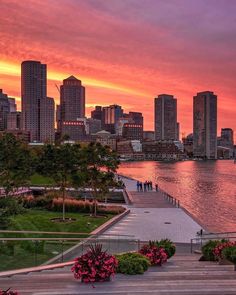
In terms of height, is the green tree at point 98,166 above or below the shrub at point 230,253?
above

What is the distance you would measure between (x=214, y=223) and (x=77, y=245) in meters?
28.2

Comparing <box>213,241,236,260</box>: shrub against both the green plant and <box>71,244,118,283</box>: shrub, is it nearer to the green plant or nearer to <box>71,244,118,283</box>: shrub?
the green plant

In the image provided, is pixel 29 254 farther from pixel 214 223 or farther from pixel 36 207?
pixel 214 223

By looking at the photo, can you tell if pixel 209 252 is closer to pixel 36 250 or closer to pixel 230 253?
pixel 230 253

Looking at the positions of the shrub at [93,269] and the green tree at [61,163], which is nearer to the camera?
the shrub at [93,269]

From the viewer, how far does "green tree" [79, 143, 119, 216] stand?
118 ft

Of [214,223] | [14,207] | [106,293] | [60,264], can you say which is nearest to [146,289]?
[106,293]

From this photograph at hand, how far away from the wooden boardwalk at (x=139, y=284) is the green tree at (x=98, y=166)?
25545 millimetres

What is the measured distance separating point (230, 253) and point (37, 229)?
18574 millimetres

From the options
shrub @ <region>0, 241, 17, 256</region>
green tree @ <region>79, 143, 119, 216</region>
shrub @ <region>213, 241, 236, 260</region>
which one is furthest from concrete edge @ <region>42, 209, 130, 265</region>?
shrub @ <region>213, 241, 236, 260</region>

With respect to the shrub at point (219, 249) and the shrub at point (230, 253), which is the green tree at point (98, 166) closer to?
the shrub at point (219, 249)

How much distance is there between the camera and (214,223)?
39375mm

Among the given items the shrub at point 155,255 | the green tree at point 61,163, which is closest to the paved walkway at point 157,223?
the green tree at point 61,163

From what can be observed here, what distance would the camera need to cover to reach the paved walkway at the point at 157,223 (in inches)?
1067
